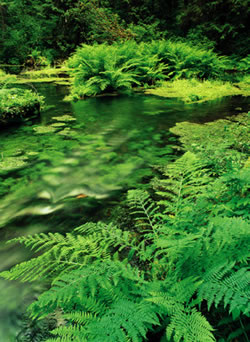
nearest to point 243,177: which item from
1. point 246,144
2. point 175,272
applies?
point 175,272

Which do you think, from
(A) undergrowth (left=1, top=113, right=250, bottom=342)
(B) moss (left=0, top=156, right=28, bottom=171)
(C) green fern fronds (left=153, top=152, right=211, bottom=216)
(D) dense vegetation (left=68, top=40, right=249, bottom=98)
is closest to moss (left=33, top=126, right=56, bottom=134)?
(B) moss (left=0, top=156, right=28, bottom=171)

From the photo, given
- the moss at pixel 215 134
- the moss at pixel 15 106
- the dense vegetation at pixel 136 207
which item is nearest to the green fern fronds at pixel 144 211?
the dense vegetation at pixel 136 207

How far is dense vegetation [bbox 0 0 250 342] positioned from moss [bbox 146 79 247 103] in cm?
6

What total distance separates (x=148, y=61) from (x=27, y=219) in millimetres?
7978

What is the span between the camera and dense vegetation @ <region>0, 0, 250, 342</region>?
1.20 meters

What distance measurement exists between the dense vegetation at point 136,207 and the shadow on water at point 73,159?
2 centimetres

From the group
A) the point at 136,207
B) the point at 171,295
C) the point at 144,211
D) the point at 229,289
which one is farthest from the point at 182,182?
the point at 229,289

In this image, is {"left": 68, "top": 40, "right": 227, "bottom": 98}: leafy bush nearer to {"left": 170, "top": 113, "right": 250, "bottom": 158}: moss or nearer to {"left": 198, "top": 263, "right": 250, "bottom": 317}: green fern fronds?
{"left": 170, "top": 113, "right": 250, "bottom": 158}: moss

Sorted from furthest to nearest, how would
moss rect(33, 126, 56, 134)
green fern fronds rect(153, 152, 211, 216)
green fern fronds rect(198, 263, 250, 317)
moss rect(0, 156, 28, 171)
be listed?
moss rect(33, 126, 56, 134) < moss rect(0, 156, 28, 171) < green fern fronds rect(153, 152, 211, 216) < green fern fronds rect(198, 263, 250, 317)

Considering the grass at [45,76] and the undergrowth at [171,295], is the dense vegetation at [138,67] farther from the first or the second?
the undergrowth at [171,295]

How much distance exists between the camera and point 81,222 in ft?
8.11

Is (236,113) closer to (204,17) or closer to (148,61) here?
(148,61)

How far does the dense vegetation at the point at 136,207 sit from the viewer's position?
120 cm

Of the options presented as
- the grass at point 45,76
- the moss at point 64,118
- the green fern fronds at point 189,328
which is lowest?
the moss at point 64,118
